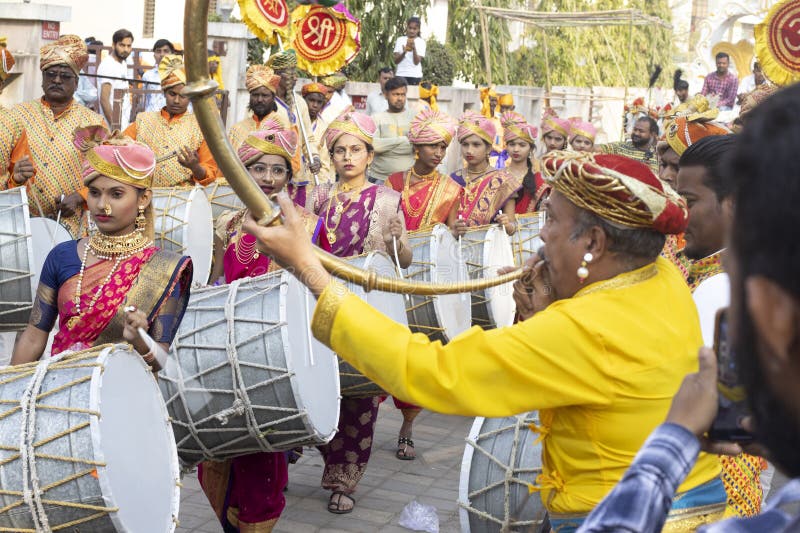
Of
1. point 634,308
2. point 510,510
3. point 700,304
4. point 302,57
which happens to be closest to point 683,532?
point 634,308

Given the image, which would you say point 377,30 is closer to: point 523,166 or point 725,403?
point 523,166

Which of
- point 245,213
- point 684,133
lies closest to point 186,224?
point 245,213

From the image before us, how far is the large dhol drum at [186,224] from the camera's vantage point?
662 centimetres

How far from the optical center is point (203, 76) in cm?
222

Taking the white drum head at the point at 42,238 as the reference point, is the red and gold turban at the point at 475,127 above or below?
above

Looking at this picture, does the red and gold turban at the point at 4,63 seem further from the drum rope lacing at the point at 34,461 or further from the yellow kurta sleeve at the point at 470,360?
the yellow kurta sleeve at the point at 470,360

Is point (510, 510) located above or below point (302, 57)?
below

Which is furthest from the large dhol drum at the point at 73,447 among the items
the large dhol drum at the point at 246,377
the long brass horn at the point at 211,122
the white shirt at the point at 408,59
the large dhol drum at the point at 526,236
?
the white shirt at the point at 408,59

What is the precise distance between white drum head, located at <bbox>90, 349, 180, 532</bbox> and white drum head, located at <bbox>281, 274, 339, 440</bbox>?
0.81 metres

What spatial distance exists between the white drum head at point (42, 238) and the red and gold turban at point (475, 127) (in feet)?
11.3

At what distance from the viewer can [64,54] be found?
671 centimetres

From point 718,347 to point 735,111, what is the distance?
1763cm

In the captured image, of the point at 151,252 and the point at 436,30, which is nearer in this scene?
the point at 151,252

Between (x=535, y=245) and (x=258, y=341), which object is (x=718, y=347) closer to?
(x=258, y=341)
